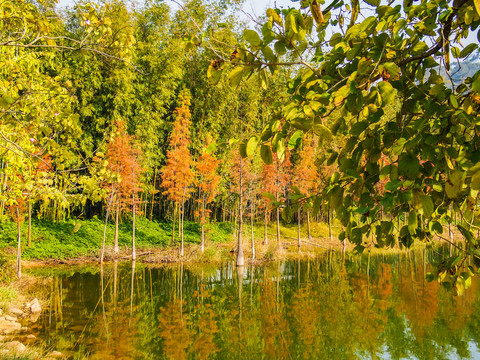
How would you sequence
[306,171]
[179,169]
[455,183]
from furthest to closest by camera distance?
[306,171], [179,169], [455,183]

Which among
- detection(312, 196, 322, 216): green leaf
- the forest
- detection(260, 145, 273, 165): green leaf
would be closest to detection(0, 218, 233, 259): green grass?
the forest

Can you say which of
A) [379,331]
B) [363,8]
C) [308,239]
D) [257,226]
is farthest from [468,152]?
[257,226]

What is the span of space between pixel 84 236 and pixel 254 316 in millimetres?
13088

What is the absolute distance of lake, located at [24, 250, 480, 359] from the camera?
24.2 feet

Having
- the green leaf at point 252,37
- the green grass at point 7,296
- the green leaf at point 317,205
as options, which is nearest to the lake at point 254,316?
the green grass at point 7,296

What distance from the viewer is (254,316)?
946 cm

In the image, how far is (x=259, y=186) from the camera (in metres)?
22.8

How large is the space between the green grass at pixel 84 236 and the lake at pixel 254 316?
2.81 m

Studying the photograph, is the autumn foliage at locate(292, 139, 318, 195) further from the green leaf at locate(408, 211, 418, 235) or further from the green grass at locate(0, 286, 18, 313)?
the green leaf at locate(408, 211, 418, 235)

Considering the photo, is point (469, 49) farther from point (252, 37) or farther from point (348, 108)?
point (252, 37)

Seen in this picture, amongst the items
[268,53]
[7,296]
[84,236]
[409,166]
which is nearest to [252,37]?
[268,53]

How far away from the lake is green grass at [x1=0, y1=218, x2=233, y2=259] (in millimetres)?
2810

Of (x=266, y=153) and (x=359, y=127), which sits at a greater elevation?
(x=359, y=127)

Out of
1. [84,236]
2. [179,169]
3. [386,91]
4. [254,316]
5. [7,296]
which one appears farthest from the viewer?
[179,169]
